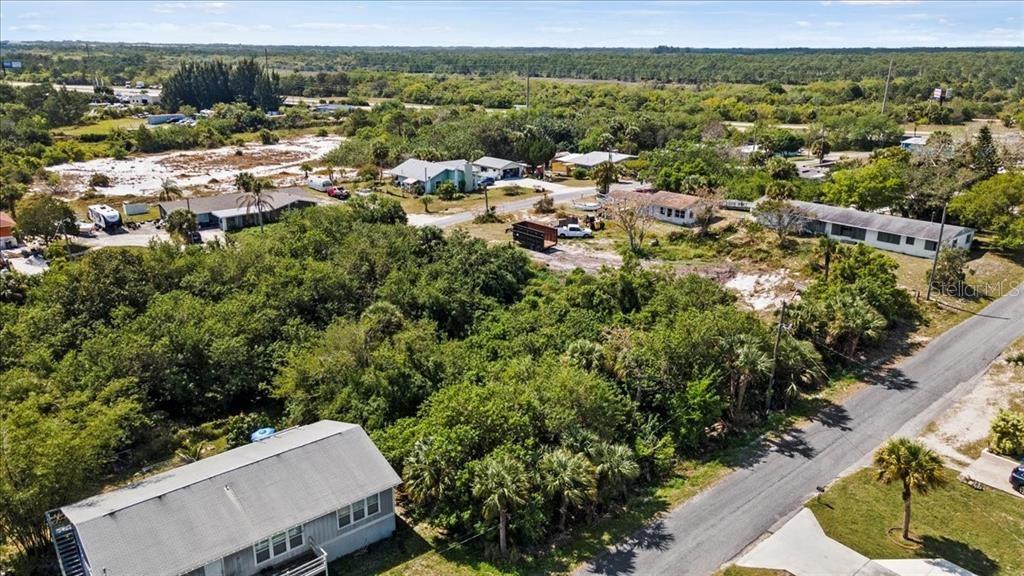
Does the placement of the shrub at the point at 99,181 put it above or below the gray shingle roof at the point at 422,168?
below

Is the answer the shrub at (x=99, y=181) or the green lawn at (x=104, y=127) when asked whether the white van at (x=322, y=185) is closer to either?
the shrub at (x=99, y=181)

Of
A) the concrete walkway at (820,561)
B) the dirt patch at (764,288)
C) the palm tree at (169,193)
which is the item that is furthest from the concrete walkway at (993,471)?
the palm tree at (169,193)

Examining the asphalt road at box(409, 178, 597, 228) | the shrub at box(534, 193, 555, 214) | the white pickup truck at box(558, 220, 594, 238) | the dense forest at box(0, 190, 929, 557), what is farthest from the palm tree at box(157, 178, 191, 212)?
the white pickup truck at box(558, 220, 594, 238)

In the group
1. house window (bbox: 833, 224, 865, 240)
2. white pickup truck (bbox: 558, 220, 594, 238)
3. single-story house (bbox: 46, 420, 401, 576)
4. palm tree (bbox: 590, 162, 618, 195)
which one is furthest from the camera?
palm tree (bbox: 590, 162, 618, 195)

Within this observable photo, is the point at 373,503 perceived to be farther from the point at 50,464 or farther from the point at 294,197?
the point at 294,197

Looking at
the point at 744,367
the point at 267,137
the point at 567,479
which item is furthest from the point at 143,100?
the point at 567,479

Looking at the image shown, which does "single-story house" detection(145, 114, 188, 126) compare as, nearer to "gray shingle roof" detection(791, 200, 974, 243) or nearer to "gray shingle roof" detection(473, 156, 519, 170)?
"gray shingle roof" detection(473, 156, 519, 170)

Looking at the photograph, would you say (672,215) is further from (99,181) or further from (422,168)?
(99,181)
